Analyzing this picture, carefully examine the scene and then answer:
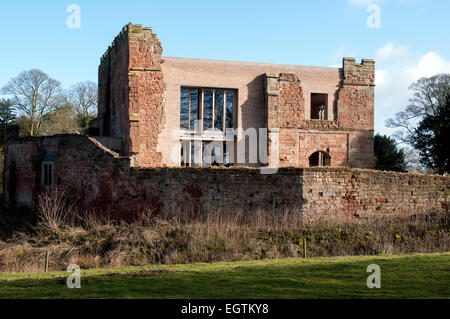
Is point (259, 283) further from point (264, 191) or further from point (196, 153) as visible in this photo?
point (196, 153)

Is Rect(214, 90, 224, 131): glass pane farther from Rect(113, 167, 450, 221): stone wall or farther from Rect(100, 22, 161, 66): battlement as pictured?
Rect(113, 167, 450, 221): stone wall

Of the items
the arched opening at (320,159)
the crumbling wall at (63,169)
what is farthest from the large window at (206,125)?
the crumbling wall at (63,169)

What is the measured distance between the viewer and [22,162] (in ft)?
76.7

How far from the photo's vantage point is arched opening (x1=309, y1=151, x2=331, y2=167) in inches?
1029

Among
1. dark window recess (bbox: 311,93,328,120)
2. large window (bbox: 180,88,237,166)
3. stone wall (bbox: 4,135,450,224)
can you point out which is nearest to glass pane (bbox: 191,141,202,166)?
large window (bbox: 180,88,237,166)

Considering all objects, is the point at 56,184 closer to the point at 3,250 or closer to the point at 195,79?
the point at 3,250

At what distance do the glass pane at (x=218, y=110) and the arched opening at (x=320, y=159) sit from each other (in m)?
5.40

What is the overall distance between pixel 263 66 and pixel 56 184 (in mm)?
11178

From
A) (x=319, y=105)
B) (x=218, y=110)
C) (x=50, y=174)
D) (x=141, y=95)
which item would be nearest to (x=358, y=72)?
(x=319, y=105)

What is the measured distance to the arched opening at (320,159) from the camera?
26141 mm

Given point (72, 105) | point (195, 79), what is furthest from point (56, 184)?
point (72, 105)

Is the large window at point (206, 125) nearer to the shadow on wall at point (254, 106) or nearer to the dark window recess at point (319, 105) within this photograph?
the shadow on wall at point (254, 106)

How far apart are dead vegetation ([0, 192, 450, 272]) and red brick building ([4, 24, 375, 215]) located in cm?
313

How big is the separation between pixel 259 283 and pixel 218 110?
16.7m
